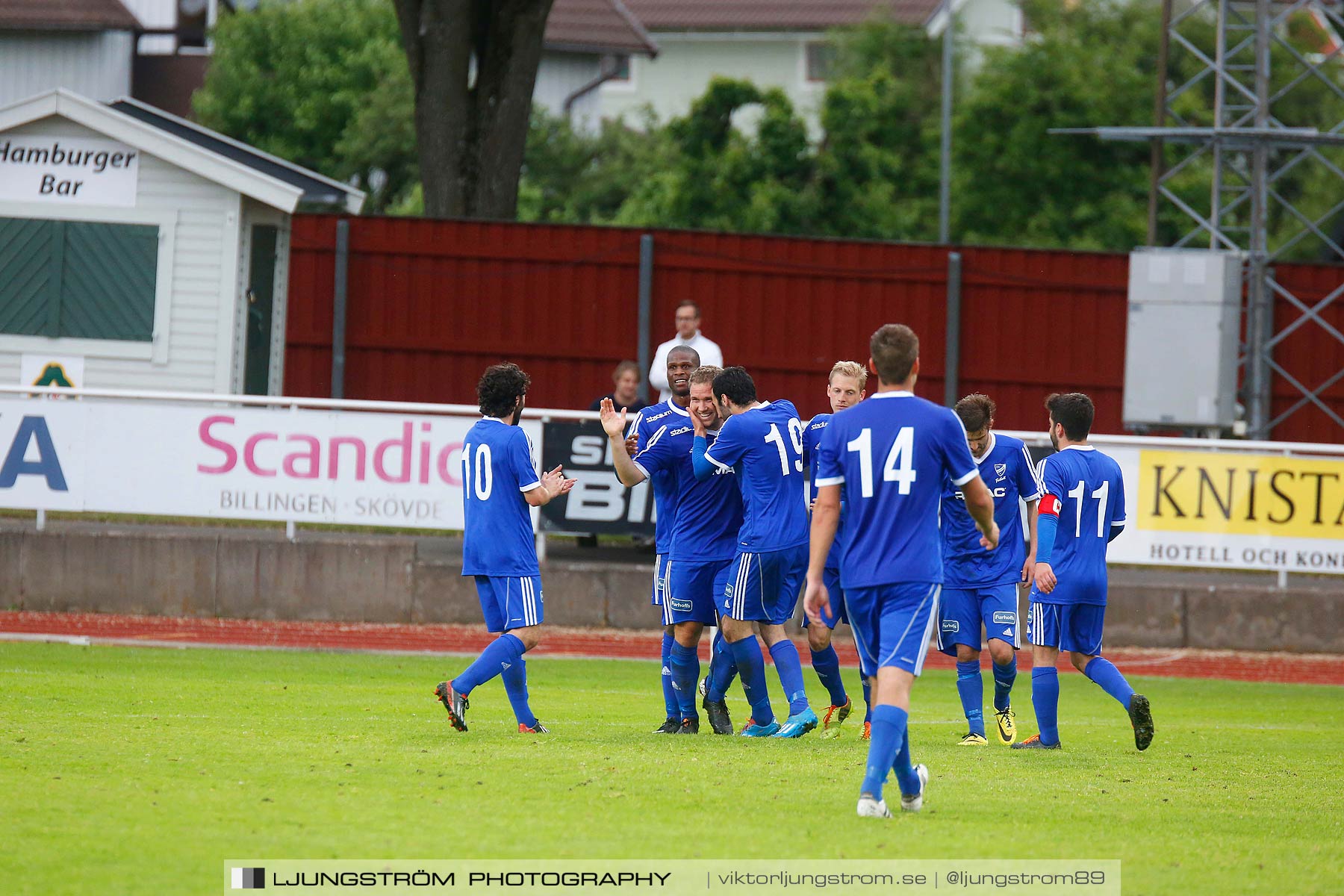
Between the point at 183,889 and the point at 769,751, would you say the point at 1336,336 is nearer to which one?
the point at 769,751

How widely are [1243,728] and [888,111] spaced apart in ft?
107

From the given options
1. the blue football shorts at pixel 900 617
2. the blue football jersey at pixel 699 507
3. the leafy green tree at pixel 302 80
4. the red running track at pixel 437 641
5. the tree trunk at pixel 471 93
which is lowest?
the red running track at pixel 437 641

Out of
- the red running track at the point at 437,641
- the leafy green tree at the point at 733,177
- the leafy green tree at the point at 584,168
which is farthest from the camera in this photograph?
the leafy green tree at the point at 584,168

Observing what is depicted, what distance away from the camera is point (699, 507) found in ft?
31.2

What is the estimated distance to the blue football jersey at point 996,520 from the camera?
980cm

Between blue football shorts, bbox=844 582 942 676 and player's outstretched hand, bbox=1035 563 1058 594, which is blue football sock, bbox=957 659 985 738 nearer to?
player's outstretched hand, bbox=1035 563 1058 594

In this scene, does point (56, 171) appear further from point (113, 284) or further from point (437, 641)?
point (437, 641)

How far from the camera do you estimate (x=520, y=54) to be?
22.7 meters

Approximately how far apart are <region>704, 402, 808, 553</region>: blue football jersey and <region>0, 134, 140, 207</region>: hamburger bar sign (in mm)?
13002

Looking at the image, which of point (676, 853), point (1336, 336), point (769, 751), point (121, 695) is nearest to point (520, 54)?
point (1336, 336)

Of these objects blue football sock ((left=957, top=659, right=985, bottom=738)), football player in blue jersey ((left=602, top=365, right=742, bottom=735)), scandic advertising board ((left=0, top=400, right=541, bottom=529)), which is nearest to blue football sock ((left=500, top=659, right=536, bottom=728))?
football player in blue jersey ((left=602, top=365, right=742, bottom=735))

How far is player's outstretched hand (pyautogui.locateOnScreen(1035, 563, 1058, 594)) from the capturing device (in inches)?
361

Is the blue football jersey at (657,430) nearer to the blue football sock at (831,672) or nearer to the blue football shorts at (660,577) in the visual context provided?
the blue football shorts at (660,577)

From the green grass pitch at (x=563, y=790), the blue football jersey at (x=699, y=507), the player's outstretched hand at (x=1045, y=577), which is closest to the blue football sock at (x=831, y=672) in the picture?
the green grass pitch at (x=563, y=790)
